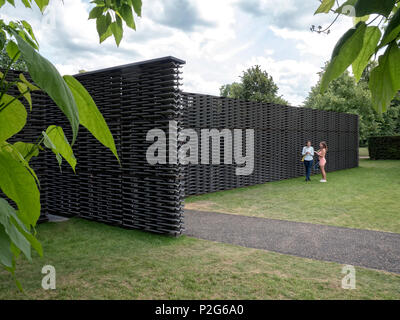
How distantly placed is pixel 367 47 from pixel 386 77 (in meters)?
0.06

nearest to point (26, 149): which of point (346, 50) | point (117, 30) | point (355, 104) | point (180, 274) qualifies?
point (117, 30)

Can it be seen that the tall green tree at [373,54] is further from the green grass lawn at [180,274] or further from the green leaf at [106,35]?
the green grass lawn at [180,274]

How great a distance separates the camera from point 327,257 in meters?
4.51

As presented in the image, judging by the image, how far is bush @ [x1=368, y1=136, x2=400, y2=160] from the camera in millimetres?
25578

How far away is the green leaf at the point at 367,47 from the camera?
0.55 metres

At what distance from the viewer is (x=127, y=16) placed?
1.19 meters

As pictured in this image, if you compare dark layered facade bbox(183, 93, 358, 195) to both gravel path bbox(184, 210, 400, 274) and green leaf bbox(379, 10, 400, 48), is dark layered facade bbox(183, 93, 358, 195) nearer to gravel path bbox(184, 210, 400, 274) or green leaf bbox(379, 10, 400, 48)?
gravel path bbox(184, 210, 400, 274)

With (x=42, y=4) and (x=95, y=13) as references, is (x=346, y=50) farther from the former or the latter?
(x=95, y=13)

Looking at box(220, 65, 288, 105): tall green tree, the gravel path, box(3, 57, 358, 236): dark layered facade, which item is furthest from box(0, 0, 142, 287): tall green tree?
box(220, 65, 288, 105): tall green tree

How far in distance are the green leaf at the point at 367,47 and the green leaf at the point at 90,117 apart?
44 centimetres

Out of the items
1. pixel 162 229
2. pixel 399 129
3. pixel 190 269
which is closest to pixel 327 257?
pixel 190 269

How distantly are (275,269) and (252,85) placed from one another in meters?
36.4

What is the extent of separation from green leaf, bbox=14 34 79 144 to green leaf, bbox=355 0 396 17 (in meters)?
0.39

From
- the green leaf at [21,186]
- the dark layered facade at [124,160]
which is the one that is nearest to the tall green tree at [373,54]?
the green leaf at [21,186]
